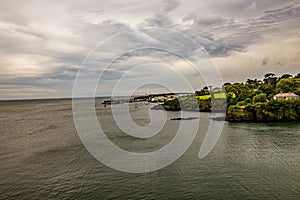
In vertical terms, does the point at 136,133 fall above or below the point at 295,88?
below

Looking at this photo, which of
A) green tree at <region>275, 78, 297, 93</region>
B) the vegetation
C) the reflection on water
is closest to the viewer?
the reflection on water

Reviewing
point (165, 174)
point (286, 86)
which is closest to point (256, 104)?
point (286, 86)

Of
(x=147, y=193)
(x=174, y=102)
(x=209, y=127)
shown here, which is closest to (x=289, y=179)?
(x=147, y=193)

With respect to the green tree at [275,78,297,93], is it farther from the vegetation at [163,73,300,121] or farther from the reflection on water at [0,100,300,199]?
the reflection on water at [0,100,300,199]

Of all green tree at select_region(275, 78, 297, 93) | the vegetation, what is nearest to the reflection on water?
the vegetation

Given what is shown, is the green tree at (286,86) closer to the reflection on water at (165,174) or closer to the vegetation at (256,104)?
the vegetation at (256,104)

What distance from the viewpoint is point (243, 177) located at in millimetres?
18969

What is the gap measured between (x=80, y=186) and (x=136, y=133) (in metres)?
21.4

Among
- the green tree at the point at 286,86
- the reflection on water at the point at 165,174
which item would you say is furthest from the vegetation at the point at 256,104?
the reflection on water at the point at 165,174

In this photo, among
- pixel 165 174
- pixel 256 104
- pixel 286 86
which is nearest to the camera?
pixel 165 174

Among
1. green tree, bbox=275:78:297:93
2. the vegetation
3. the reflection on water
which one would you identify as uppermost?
green tree, bbox=275:78:297:93

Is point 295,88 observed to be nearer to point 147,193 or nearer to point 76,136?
point 76,136

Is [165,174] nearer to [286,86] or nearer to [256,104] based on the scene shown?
[256,104]

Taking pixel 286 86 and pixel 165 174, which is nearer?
pixel 165 174
